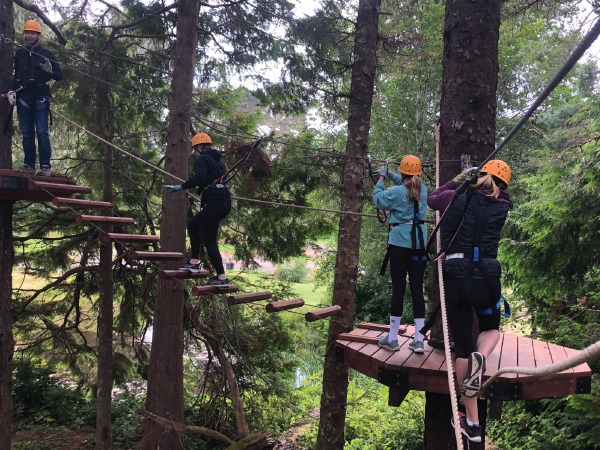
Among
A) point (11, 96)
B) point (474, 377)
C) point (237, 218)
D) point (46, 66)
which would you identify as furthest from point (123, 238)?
point (237, 218)

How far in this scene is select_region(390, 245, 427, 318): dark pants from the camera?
3654mm

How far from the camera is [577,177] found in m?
5.37


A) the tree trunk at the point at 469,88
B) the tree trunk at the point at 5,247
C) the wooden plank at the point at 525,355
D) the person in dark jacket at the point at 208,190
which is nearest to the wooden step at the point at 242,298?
the person in dark jacket at the point at 208,190

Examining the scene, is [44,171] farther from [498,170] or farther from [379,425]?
[379,425]

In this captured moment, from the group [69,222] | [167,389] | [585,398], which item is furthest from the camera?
[69,222]

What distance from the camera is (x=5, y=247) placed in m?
5.98

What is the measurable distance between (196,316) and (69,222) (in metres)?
2.77

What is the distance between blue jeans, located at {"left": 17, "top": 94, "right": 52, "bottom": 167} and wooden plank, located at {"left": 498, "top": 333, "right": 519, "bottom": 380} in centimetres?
495

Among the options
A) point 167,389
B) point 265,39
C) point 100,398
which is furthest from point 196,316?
point 265,39

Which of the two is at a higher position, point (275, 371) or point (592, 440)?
point (592, 440)

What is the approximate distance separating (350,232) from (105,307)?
168 inches

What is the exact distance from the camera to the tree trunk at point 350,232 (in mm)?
5895

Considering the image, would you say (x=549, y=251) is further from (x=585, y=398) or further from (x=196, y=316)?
(x=196, y=316)

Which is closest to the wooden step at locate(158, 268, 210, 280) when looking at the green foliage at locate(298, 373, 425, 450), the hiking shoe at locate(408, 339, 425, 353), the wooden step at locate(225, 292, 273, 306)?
the wooden step at locate(225, 292, 273, 306)
